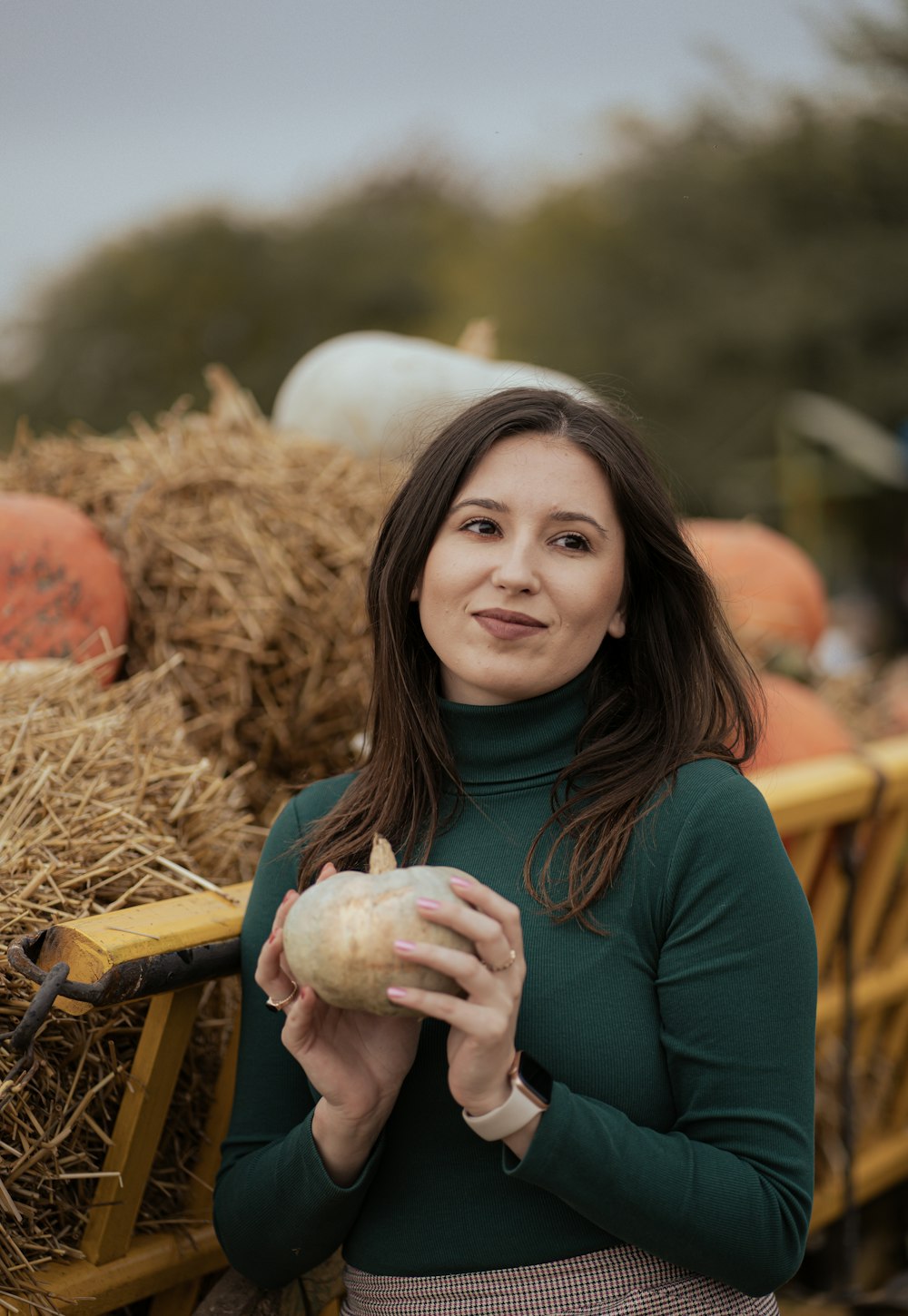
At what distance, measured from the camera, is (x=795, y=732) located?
385 centimetres

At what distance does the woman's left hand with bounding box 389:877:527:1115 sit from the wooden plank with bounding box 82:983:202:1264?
631 millimetres

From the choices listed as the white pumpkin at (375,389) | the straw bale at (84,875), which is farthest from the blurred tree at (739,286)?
the straw bale at (84,875)

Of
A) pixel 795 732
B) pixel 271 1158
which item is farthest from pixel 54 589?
pixel 795 732

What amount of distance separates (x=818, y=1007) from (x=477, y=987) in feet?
6.34

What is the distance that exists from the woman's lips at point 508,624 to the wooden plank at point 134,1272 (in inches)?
41.5

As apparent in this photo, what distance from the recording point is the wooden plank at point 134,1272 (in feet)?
6.16

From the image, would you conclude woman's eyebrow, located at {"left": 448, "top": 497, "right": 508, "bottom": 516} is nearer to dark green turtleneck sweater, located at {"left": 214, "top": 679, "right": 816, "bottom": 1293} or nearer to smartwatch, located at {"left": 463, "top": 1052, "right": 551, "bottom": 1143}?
dark green turtleneck sweater, located at {"left": 214, "top": 679, "right": 816, "bottom": 1293}

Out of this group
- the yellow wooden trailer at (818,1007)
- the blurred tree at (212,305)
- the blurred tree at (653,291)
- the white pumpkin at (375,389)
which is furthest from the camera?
the blurred tree at (212,305)

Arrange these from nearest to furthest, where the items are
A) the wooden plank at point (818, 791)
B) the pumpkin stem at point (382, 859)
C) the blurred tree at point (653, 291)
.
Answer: the pumpkin stem at point (382, 859), the wooden plank at point (818, 791), the blurred tree at point (653, 291)

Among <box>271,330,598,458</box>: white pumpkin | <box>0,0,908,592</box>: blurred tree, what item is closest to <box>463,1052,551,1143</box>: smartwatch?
<box>271,330,598,458</box>: white pumpkin

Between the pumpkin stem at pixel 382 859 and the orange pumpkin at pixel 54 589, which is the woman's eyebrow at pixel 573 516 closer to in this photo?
the pumpkin stem at pixel 382 859

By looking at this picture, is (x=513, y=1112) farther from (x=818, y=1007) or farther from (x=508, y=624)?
(x=818, y=1007)

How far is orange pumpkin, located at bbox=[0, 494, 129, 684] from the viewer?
293 centimetres

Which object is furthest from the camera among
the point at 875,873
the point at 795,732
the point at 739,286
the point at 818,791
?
the point at 739,286
